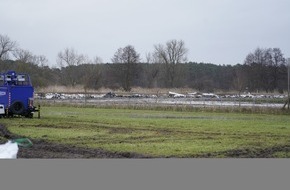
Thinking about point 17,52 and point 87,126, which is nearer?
point 87,126

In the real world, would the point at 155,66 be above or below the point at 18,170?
above

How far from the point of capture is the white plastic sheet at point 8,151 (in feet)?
45.6

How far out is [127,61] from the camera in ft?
319

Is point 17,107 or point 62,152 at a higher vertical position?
point 17,107

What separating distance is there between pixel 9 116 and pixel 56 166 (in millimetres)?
20337

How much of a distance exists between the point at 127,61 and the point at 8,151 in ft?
272

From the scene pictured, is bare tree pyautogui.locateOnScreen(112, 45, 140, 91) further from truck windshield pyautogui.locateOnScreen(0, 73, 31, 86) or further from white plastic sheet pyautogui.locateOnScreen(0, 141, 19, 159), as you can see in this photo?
white plastic sheet pyautogui.locateOnScreen(0, 141, 19, 159)

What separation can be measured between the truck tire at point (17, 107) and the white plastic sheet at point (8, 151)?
14934 mm

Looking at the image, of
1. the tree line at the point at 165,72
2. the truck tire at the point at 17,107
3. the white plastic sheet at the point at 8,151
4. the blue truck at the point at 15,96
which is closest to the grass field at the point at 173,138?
the white plastic sheet at the point at 8,151

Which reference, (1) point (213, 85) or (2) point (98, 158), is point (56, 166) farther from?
(1) point (213, 85)

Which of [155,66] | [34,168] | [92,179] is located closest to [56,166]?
[34,168]

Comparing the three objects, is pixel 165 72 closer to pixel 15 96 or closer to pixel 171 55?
pixel 171 55

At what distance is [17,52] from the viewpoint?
5988 centimetres

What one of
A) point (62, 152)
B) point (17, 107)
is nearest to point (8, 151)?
point (62, 152)
